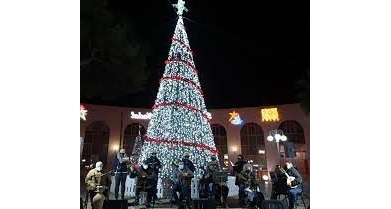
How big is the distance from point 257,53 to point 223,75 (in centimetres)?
68

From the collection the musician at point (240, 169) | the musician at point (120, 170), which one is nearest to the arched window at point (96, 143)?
the musician at point (120, 170)

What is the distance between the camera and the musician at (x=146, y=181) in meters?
4.62

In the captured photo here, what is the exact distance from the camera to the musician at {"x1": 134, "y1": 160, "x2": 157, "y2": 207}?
4621mm

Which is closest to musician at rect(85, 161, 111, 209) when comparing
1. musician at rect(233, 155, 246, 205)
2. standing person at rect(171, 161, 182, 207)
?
standing person at rect(171, 161, 182, 207)

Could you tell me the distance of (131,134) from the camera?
6.37 metres

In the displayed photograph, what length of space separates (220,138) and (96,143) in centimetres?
227

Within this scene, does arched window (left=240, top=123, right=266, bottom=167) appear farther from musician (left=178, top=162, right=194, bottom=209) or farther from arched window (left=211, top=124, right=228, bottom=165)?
musician (left=178, top=162, right=194, bottom=209)

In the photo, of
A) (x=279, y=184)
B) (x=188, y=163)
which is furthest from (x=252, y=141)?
(x=188, y=163)

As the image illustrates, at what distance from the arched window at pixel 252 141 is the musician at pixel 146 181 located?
182 cm

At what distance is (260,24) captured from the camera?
5.34 meters

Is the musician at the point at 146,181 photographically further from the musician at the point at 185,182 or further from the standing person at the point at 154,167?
the musician at the point at 185,182
